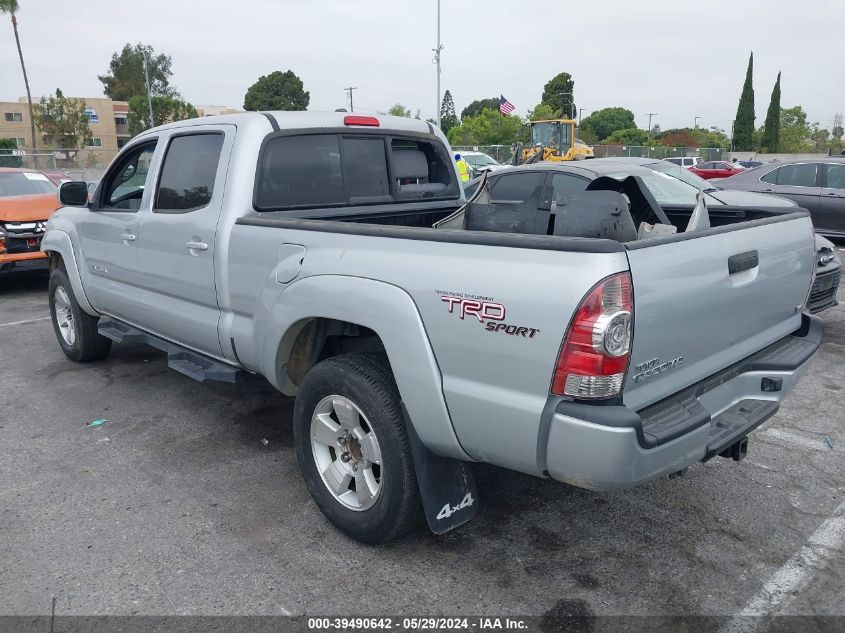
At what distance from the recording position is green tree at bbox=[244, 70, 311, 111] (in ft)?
274

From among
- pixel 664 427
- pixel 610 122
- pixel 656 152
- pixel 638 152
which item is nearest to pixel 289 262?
pixel 664 427

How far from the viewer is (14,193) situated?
10.2m

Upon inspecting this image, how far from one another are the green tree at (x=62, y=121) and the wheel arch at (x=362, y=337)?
61915 mm

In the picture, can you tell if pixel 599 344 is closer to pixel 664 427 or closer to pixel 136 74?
pixel 664 427

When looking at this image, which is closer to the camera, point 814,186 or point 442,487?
point 442,487

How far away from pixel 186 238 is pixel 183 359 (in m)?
0.87

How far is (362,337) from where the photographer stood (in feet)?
10.7

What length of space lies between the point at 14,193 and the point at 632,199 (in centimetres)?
981

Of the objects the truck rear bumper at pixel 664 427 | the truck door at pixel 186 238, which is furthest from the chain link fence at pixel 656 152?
the truck rear bumper at pixel 664 427

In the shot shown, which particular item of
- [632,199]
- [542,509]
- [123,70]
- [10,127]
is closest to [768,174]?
[632,199]

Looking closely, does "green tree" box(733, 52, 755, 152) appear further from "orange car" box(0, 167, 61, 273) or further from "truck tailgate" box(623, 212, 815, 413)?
"truck tailgate" box(623, 212, 815, 413)

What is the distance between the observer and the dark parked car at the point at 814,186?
10.2m

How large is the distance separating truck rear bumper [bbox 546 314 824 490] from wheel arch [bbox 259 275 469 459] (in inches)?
19.7

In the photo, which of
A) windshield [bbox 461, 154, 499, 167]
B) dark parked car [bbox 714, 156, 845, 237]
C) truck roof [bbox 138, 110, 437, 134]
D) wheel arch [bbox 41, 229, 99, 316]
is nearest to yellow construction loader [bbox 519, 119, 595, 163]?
windshield [bbox 461, 154, 499, 167]
